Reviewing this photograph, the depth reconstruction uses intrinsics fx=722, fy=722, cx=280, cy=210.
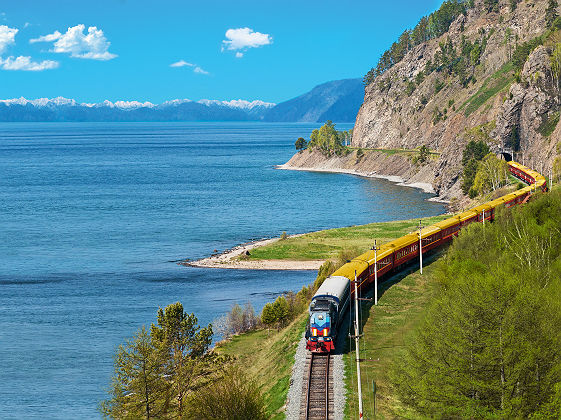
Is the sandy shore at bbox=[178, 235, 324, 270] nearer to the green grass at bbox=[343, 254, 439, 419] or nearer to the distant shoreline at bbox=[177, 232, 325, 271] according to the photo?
the distant shoreline at bbox=[177, 232, 325, 271]

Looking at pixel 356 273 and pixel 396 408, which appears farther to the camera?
pixel 356 273

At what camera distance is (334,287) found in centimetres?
4756

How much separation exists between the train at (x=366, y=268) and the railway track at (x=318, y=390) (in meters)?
0.92

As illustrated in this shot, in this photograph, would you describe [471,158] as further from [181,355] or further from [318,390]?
[318,390]

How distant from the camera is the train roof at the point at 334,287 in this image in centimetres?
4582

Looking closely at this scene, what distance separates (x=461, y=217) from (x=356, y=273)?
1234 inches

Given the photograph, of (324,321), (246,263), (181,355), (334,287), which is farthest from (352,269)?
(246,263)

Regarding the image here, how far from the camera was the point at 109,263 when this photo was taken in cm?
10231

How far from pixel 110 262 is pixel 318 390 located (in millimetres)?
70103

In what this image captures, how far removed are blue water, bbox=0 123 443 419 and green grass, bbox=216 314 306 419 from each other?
10225 millimetres

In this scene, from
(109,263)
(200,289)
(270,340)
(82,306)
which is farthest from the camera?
(109,263)

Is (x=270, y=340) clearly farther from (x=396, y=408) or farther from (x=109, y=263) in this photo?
(x=109, y=263)

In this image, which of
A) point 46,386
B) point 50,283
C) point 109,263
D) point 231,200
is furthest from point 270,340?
point 231,200

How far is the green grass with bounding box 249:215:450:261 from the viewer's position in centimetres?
10162
